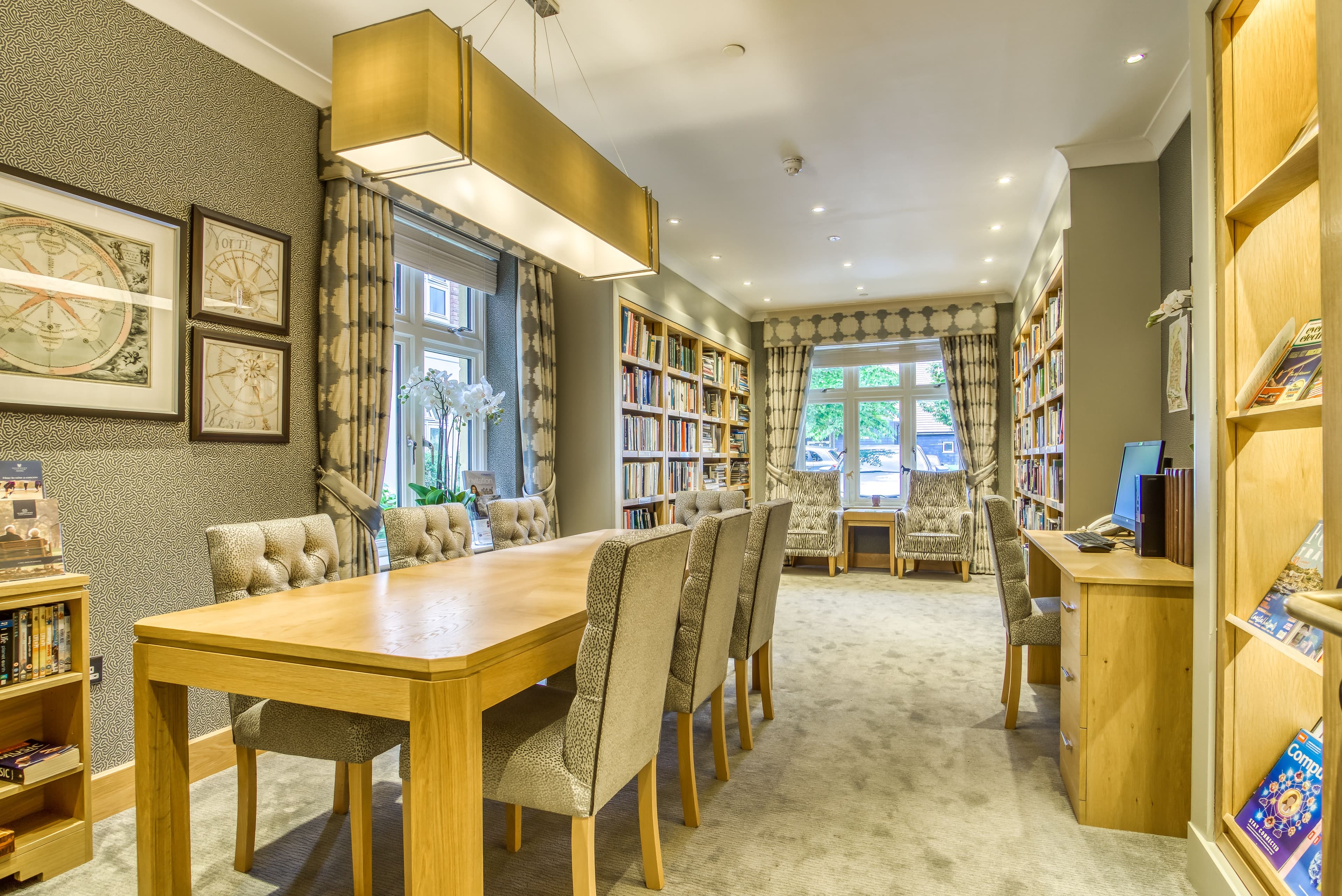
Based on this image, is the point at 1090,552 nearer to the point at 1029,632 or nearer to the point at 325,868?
the point at 1029,632

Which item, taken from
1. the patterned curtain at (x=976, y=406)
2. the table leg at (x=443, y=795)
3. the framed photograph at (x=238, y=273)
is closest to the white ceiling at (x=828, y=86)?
the framed photograph at (x=238, y=273)

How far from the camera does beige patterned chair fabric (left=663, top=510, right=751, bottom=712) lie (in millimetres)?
1928

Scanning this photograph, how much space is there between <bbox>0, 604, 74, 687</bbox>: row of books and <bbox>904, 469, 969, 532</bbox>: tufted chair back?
589cm

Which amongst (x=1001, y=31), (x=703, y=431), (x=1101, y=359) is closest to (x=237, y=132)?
(x=1001, y=31)

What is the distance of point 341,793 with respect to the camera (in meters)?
2.10

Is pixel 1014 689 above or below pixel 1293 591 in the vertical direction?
below

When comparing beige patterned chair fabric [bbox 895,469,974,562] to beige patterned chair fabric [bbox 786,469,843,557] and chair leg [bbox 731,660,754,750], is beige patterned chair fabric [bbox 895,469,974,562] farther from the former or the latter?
chair leg [bbox 731,660,754,750]

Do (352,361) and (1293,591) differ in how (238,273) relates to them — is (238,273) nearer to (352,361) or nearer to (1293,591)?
(352,361)

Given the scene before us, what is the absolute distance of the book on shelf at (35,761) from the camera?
1.73m

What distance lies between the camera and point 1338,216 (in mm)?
936

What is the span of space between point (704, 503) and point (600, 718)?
2250mm

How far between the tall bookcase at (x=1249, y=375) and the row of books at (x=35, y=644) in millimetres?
2851

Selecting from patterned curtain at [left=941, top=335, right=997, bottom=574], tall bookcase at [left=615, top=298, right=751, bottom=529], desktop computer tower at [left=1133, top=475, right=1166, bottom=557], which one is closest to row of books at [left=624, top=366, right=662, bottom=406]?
tall bookcase at [left=615, top=298, right=751, bottom=529]

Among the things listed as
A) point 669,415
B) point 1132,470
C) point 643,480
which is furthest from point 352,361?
point 1132,470
